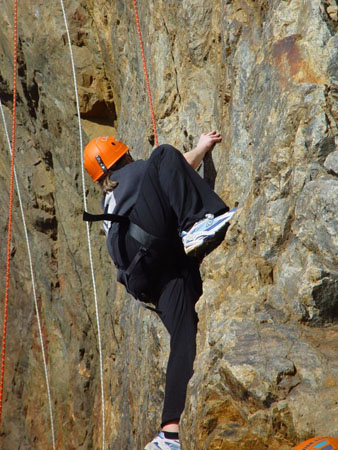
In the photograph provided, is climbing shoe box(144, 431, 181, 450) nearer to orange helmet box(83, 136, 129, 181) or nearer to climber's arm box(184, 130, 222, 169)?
climber's arm box(184, 130, 222, 169)

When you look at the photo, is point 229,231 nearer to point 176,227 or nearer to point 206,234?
point 206,234

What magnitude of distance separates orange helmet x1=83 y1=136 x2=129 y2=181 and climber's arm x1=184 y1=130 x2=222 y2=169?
65 centimetres

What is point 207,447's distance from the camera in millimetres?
3549

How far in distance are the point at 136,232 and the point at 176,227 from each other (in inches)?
11.5

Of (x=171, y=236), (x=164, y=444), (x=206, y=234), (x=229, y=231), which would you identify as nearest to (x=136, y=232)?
(x=171, y=236)

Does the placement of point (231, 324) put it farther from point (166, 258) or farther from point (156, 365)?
point (156, 365)

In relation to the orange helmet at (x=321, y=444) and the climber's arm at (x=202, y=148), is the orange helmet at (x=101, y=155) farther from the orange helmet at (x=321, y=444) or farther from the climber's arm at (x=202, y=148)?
the orange helmet at (x=321, y=444)

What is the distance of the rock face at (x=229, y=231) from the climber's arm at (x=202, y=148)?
0.31 ft

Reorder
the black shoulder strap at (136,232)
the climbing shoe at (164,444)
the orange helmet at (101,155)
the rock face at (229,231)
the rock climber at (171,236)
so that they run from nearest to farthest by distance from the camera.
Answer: the rock face at (229,231) < the climbing shoe at (164,444) < the rock climber at (171,236) < the black shoulder strap at (136,232) < the orange helmet at (101,155)

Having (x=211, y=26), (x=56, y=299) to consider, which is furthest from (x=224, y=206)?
(x=56, y=299)

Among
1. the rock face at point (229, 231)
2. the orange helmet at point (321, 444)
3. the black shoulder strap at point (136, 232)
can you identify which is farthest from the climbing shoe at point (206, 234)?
the orange helmet at point (321, 444)

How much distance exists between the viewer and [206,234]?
4660 mm

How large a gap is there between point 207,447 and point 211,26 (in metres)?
3.41

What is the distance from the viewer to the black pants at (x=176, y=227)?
15.6 feet
